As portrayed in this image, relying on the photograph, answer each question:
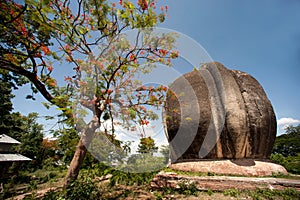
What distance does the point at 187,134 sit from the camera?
844 centimetres

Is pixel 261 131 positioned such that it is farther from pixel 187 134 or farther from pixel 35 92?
pixel 35 92

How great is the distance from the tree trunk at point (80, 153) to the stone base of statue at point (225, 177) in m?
3.25

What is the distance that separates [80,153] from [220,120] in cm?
641

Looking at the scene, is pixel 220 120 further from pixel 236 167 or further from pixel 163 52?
pixel 163 52

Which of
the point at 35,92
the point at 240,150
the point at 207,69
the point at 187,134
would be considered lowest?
the point at 240,150

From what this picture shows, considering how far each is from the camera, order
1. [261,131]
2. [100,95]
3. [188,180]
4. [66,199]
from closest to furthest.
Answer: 1. [66,199]
2. [100,95]
3. [188,180]
4. [261,131]

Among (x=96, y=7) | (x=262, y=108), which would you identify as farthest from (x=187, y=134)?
(x=96, y=7)

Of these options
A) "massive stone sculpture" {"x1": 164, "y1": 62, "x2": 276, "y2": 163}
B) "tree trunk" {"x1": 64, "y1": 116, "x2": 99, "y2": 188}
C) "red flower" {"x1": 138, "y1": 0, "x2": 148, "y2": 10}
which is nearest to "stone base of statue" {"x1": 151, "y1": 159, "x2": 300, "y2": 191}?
"massive stone sculpture" {"x1": 164, "y1": 62, "x2": 276, "y2": 163}

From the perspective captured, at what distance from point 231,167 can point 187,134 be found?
241 cm

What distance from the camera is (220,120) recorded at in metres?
7.95

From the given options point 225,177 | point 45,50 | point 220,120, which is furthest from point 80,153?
point 220,120

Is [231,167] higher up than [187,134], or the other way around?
[187,134]

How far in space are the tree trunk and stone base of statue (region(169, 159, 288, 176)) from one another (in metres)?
4.88

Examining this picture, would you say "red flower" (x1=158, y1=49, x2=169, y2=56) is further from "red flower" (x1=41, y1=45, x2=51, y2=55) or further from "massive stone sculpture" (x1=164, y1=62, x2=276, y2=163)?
"red flower" (x1=41, y1=45, x2=51, y2=55)
